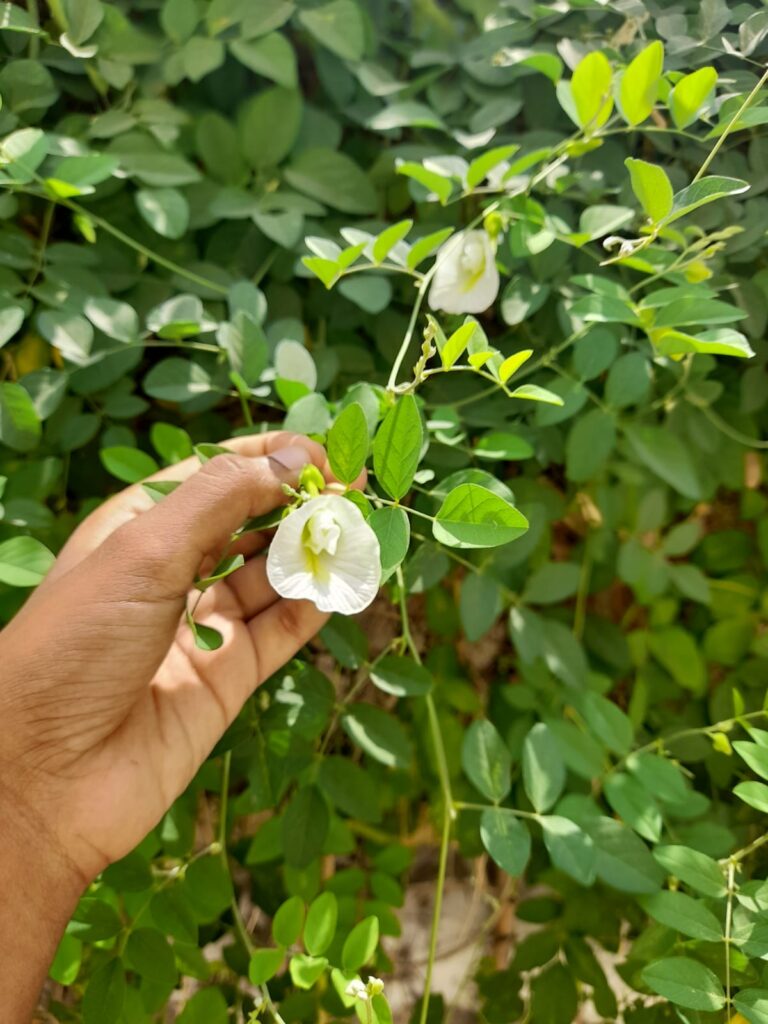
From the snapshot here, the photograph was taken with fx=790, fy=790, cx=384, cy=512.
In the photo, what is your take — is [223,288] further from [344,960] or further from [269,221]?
[344,960]

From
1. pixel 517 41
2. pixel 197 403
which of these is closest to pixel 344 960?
pixel 197 403

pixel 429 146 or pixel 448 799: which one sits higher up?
pixel 429 146

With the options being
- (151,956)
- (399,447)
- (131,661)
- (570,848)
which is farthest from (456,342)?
(151,956)

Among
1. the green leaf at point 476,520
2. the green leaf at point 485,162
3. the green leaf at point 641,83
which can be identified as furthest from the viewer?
the green leaf at point 485,162

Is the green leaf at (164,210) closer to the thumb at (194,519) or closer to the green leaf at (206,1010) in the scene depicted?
the thumb at (194,519)

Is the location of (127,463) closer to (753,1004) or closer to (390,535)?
(390,535)

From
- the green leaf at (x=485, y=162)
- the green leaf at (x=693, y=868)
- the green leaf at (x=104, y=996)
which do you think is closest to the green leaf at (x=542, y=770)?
the green leaf at (x=693, y=868)

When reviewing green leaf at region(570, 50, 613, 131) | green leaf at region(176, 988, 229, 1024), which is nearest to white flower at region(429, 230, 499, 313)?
green leaf at region(570, 50, 613, 131)
